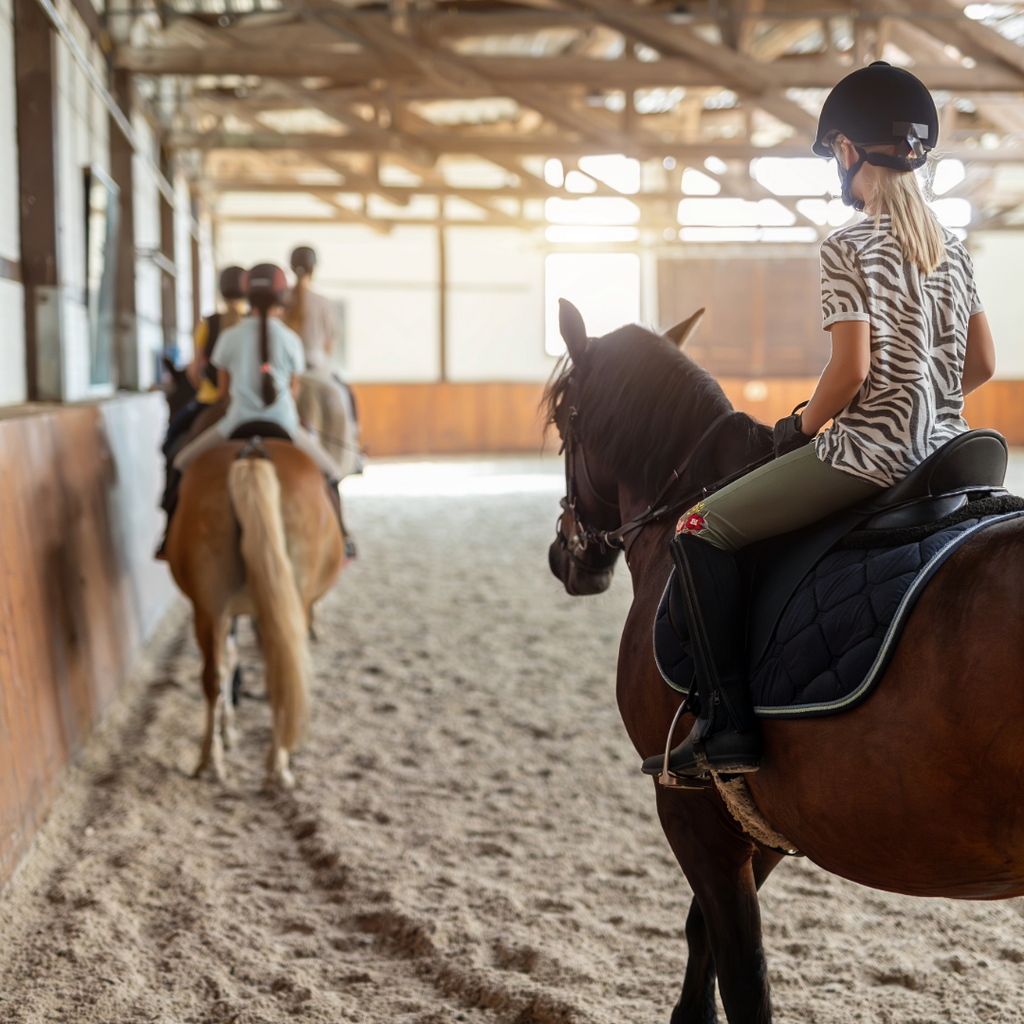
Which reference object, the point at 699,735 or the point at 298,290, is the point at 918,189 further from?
the point at 298,290

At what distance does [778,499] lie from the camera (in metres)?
1.65

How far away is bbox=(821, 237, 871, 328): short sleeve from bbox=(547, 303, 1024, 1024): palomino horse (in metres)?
0.29

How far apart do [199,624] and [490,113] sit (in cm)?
1348

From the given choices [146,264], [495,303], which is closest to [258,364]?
[146,264]

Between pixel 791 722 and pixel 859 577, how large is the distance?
0.25 metres

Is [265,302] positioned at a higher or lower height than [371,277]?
lower

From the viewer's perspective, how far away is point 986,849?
1375 millimetres

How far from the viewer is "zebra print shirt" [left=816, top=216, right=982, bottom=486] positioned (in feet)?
5.16

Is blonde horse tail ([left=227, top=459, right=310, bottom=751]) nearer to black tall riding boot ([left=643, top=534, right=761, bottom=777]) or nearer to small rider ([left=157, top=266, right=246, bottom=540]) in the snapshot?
small rider ([left=157, top=266, right=246, bottom=540])

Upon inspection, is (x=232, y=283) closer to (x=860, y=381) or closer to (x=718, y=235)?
(x=860, y=381)

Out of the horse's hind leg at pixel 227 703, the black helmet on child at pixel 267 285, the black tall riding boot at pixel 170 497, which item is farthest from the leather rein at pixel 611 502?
the black tall riding boot at pixel 170 497

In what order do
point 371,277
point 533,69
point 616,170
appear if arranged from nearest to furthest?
point 533,69 → point 616,170 → point 371,277

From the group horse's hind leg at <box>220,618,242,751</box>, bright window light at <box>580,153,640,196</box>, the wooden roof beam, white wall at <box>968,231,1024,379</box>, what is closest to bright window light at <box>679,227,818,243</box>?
bright window light at <box>580,153,640,196</box>

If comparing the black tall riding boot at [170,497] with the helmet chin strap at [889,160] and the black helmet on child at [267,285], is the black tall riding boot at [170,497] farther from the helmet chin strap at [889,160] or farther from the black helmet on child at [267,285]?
the helmet chin strap at [889,160]
